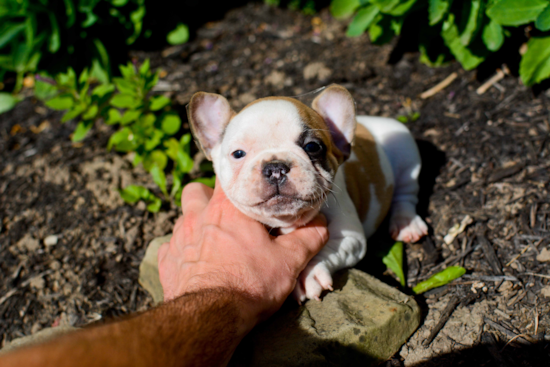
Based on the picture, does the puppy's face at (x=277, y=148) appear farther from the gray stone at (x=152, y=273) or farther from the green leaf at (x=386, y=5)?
the green leaf at (x=386, y=5)

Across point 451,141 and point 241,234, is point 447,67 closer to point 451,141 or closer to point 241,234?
point 451,141

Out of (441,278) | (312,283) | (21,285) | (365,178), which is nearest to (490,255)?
(441,278)

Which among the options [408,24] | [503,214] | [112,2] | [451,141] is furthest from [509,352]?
[112,2]

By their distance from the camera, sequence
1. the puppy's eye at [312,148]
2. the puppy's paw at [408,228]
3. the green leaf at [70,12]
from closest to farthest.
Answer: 1. the puppy's eye at [312,148]
2. the puppy's paw at [408,228]
3. the green leaf at [70,12]

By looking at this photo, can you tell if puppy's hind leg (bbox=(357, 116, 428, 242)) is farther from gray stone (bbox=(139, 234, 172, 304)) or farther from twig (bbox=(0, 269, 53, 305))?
twig (bbox=(0, 269, 53, 305))

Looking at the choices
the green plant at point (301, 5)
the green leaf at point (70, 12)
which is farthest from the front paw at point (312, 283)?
the green plant at point (301, 5)

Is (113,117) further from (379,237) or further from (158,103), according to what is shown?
(379,237)
